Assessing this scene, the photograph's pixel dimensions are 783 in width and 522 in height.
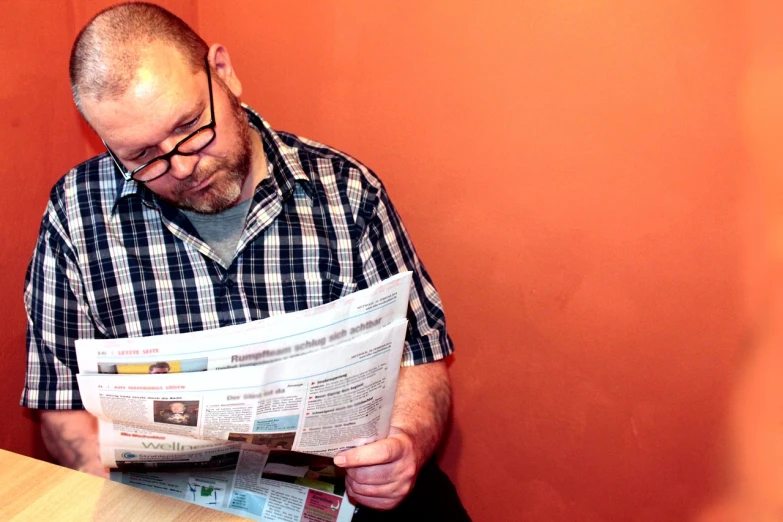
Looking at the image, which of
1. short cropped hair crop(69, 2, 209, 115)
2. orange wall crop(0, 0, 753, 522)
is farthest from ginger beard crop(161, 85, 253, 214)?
orange wall crop(0, 0, 753, 522)

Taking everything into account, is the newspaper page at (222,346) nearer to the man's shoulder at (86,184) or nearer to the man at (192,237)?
the man at (192,237)

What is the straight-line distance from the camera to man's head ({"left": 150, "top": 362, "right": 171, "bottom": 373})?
818 millimetres

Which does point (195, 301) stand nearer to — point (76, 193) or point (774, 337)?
point (76, 193)

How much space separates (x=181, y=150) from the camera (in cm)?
118

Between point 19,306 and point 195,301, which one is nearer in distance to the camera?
point 195,301

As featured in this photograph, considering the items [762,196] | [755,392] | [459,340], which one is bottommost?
[459,340]

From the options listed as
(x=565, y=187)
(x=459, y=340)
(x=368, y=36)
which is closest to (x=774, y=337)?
(x=565, y=187)

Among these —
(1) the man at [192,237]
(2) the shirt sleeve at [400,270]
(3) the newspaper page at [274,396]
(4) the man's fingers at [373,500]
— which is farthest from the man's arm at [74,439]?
(2) the shirt sleeve at [400,270]

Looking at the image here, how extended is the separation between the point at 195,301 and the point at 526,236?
0.66 m

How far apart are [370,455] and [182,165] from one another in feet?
1.84

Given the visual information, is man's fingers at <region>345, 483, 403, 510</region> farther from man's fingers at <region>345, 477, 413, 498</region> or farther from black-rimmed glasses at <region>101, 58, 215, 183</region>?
black-rimmed glasses at <region>101, 58, 215, 183</region>

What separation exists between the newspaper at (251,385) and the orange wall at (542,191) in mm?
549

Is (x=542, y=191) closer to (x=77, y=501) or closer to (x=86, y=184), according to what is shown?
(x=86, y=184)

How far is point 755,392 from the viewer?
4.22 ft
